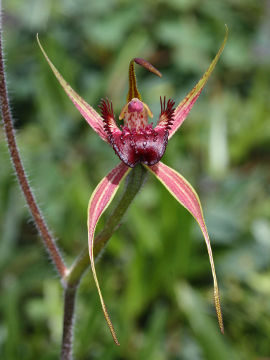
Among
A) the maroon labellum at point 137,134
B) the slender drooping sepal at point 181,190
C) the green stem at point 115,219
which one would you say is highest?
the maroon labellum at point 137,134

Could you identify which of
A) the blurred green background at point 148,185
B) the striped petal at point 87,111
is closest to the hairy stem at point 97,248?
the striped petal at point 87,111

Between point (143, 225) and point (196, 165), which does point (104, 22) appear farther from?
point (143, 225)

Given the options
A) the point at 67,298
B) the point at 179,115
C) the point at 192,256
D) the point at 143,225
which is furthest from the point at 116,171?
the point at 192,256

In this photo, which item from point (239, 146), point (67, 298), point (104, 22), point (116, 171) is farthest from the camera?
point (104, 22)

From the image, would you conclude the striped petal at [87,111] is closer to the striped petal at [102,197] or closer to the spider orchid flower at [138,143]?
the spider orchid flower at [138,143]

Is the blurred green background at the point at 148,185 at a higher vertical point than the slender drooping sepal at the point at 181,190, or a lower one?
lower

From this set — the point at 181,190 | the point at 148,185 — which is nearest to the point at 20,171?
the point at 181,190
